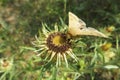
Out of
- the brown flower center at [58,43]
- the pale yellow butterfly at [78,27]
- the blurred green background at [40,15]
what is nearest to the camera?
the pale yellow butterfly at [78,27]

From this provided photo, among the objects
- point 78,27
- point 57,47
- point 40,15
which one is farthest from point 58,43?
Answer: point 40,15

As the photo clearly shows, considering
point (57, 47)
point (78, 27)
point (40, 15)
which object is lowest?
point (57, 47)

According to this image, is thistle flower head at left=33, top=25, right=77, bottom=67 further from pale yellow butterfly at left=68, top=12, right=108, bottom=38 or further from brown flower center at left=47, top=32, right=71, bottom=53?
pale yellow butterfly at left=68, top=12, right=108, bottom=38

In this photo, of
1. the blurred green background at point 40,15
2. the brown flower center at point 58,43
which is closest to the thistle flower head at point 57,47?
the brown flower center at point 58,43

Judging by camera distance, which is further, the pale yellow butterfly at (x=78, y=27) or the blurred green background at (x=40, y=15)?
the blurred green background at (x=40, y=15)

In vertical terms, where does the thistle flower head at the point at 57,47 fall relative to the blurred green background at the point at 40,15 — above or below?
below

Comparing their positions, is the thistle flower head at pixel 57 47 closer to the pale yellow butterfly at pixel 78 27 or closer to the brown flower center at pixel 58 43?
the brown flower center at pixel 58 43

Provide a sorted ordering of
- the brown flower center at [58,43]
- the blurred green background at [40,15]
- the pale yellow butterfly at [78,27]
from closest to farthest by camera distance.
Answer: the pale yellow butterfly at [78,27] → the brown flower center at [58,43] → the blurred green background at [40,15]

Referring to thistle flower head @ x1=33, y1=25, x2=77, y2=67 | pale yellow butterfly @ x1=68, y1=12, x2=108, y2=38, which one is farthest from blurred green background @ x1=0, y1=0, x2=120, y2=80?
pale yellow butterfly @ x1=68, y1=12, x2=108, y2=38

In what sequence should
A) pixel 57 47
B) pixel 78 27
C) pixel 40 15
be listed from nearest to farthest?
pixel 78 27
pixel 57 47
pixel 40 15

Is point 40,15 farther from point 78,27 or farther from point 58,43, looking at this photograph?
point 78,27

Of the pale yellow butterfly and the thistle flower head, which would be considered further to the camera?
the thistle flower head

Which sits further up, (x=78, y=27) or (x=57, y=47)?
(x=78, y=27)
